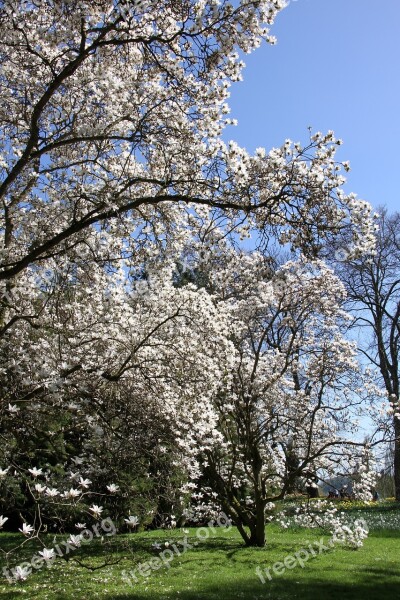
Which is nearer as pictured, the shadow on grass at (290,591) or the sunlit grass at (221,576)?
the shadow on grass at (290,591)

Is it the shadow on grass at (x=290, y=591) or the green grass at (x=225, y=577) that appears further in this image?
the green grass at (x=225, y=577)

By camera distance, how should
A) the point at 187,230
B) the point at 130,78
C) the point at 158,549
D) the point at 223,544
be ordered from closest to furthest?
the point at 130,78
the point at 187,230
the point at 158,549
the point at 223,544

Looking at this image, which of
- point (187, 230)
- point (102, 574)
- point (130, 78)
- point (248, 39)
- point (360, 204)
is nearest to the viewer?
point (360, 204)

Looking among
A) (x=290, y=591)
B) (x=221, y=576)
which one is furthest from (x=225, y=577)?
(x=290, y=591)

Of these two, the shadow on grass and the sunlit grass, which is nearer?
the shadow on grass

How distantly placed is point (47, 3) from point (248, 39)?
1805 mm

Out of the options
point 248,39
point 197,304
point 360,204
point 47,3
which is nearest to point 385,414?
point 197,304

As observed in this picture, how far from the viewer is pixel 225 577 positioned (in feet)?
23.9

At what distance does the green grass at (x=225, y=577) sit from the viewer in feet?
20.8

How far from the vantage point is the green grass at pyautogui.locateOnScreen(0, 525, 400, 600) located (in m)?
6.35

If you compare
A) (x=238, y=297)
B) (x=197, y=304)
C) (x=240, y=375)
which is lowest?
(x=240, y=375)

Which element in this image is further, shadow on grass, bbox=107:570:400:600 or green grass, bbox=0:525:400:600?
green grass, bbox=0:525:400:600

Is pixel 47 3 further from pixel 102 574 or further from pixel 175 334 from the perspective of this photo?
pixel 102 574

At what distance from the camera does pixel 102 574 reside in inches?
299
